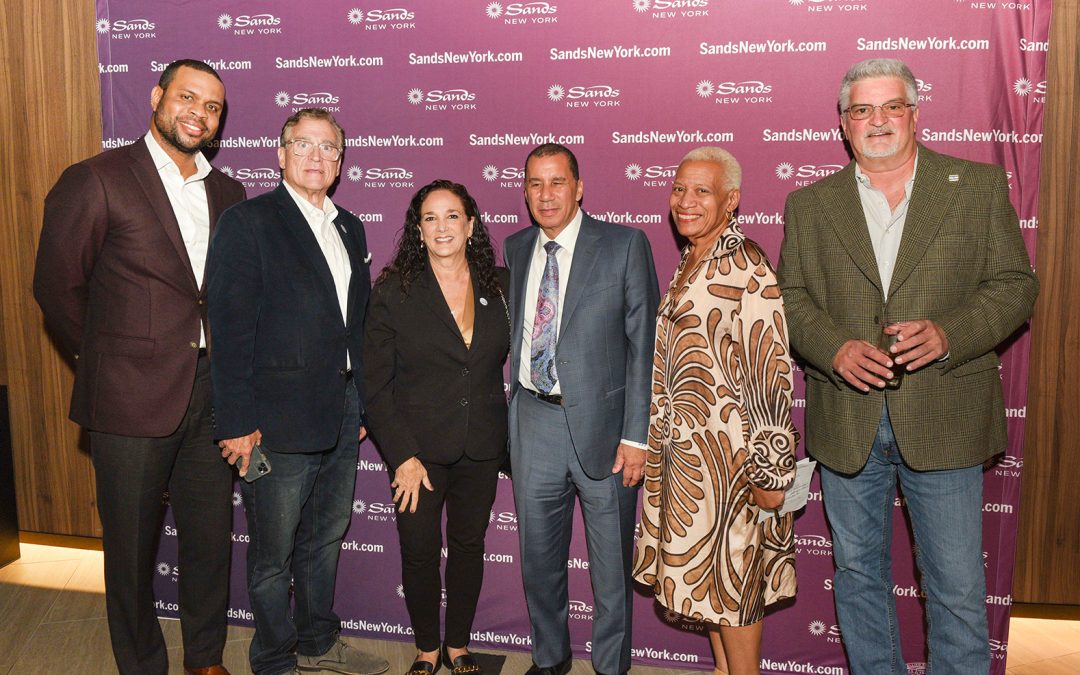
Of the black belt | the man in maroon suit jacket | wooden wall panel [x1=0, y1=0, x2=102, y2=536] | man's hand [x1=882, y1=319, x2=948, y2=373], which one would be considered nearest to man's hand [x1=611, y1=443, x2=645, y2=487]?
the black belt

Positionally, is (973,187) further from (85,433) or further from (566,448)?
(85,433)

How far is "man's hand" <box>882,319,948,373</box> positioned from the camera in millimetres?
2318

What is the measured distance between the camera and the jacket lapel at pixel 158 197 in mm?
2764

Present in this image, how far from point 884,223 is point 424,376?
168 cm

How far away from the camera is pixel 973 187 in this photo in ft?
8.12

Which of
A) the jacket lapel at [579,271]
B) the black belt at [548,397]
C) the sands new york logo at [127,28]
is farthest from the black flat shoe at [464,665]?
the sands new york logo at [127,28]

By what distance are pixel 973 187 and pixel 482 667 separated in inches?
104

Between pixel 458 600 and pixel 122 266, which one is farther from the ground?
pixel 122 266

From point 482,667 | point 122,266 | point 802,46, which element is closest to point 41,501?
point 122,266

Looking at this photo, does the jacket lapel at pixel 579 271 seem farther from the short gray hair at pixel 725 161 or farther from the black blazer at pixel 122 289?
the black blazer at pixel 122 289

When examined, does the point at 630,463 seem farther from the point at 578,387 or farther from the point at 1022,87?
the point at 1022,87

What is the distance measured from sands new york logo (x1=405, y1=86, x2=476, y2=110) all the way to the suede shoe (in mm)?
2350

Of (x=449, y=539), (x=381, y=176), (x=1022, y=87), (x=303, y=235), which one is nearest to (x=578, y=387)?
(x=449, y=539)

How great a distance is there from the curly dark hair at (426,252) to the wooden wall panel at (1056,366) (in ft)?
8.39
